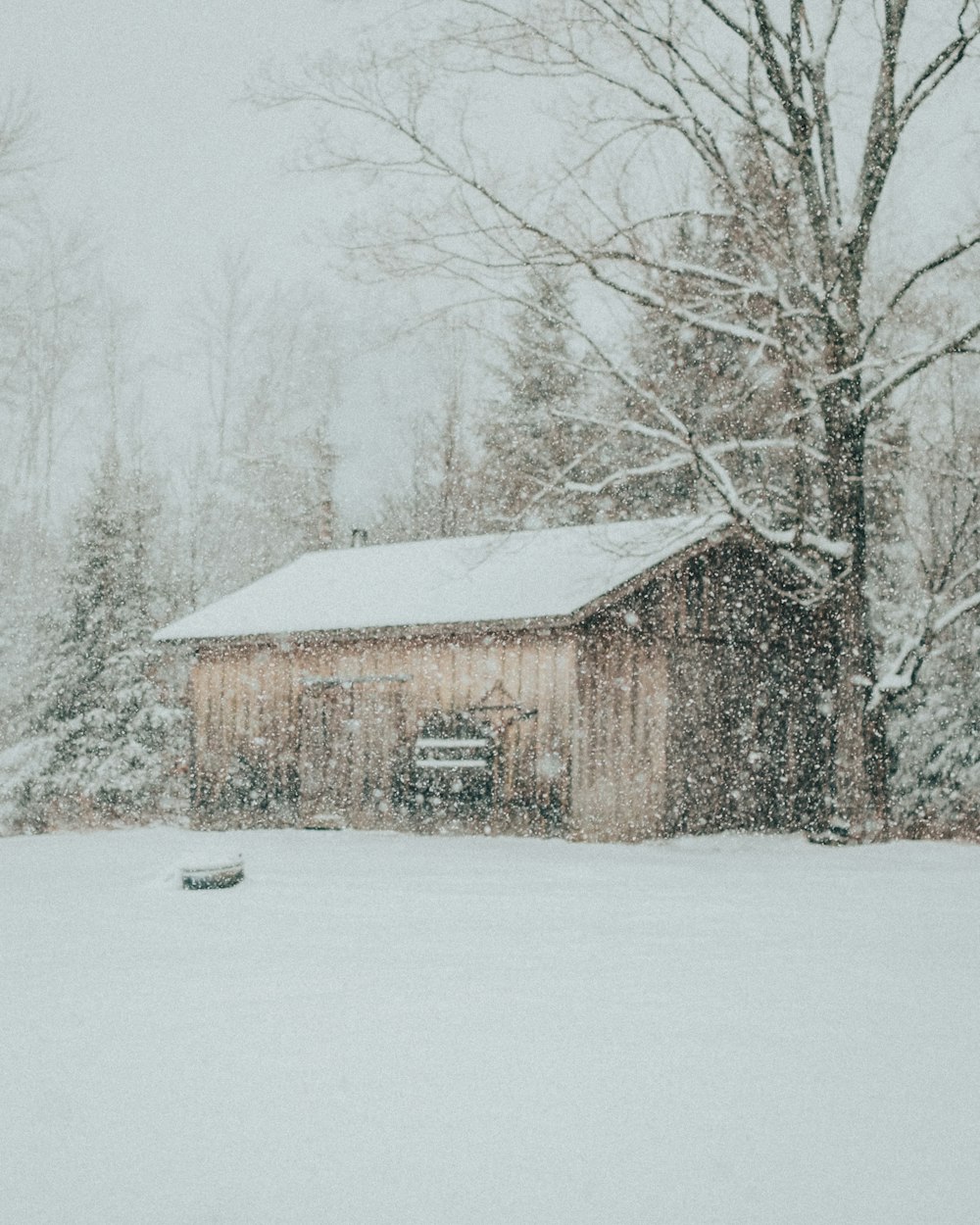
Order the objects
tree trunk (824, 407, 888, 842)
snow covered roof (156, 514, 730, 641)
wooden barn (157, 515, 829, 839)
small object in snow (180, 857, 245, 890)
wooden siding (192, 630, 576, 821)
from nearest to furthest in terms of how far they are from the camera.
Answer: small object in snow (180, 857, 245, 890) → tree trunk (824, 407, 888, 842) → snow covered roof (156, 514, 730, 641) → wooden barn (157, 515, 829, 839) → wooden siding (192, 630, 576, 821)

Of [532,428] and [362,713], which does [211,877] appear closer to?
[362,713]

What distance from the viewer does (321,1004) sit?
7.13 metres

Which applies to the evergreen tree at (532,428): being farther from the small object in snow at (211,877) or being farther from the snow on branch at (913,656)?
the small object in snow at (211,877)

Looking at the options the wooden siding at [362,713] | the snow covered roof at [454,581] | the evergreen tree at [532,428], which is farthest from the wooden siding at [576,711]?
the evergreen tree at [532,428]

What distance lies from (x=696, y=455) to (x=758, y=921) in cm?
670

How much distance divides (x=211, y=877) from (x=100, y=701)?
1479cm

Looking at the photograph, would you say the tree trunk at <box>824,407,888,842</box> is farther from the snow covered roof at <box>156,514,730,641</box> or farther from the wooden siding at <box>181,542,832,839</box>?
the wooden siding at <box>181,542,832,839</box>

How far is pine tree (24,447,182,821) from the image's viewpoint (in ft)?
84.4

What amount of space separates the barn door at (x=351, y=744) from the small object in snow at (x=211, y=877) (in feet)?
22.8

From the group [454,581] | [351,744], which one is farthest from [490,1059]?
[454,581]

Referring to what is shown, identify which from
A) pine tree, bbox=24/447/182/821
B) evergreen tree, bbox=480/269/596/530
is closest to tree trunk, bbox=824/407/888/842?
evergreen tree, bbox=480/269/596/530

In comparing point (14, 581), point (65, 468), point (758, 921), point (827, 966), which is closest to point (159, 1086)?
point (827, 966)

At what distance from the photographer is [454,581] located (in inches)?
782

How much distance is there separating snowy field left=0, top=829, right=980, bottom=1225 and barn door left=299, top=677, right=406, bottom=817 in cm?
773
